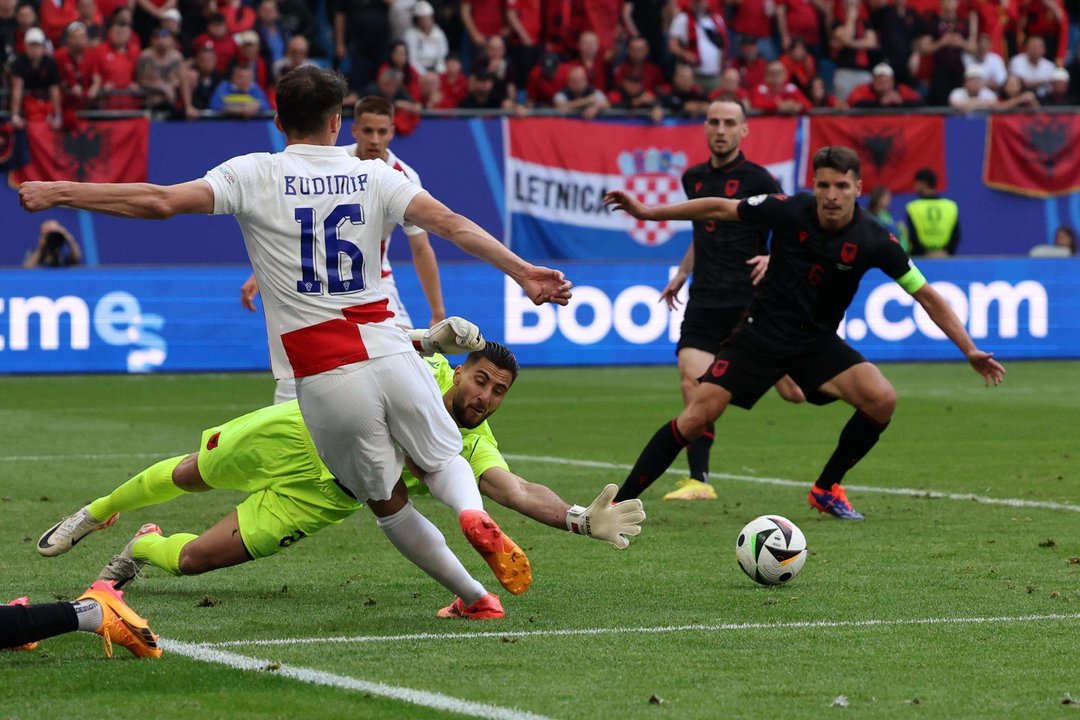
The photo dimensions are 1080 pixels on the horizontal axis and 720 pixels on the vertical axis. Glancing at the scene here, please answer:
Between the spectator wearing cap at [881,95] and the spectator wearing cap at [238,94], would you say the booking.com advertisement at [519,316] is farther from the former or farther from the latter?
the spectator wearing cap at [881,95]

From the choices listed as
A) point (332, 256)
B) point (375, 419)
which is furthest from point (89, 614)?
point (332, 256)

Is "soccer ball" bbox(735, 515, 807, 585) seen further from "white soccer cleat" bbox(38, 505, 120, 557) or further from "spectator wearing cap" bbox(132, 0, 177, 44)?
"spectator wearing cap" bbox(132, 0, 177, 44)

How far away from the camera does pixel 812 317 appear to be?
9516mm

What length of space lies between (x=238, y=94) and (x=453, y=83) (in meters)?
2.87

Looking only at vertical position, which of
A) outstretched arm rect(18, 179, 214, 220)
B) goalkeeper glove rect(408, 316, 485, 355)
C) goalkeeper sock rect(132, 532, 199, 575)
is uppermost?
outstretched arm rect(18, 179, 214, 220)

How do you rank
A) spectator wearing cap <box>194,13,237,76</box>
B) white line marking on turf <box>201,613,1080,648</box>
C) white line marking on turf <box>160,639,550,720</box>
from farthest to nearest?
1. spectator wearing cap <box>194,13,237,76</box>
2. white line marking on turf <box>201,613,1080,648</box>
3. white line marking on turf <box>160,639,550,720</box>

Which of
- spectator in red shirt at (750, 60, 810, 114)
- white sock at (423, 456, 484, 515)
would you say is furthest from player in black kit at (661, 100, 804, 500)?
spectator in red shirt at (750, 60, 810, 114)

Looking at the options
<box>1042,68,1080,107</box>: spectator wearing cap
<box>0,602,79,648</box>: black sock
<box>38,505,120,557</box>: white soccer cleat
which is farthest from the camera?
<box>1042,68,1080,107</box>: spectator wearing cap

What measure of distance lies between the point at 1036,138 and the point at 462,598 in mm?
19465

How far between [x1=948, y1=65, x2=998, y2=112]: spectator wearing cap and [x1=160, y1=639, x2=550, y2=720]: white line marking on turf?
20040 millimetres

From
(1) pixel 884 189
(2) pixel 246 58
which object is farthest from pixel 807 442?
(2) pixel 246 58

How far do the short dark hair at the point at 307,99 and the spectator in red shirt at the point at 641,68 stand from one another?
18.2 metres

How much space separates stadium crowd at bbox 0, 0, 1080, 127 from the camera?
2205 cm

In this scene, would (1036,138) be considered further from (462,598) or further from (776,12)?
(462,598)
